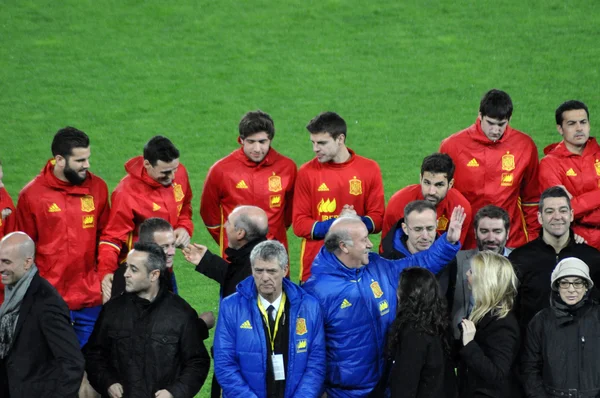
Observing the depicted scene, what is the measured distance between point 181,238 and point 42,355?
139 cm

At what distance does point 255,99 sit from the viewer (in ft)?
45.5

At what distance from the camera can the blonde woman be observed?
20.6 feet

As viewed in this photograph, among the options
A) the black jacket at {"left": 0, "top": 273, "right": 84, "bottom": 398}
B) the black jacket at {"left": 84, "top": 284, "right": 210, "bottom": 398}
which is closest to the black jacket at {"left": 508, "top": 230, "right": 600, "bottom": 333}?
the black jacket at {"left": 84, "top": 284, "right": 210, "bottom": 398}

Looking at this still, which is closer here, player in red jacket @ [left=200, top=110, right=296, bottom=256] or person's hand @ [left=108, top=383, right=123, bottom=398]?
person's hand @ [left=108, top=383, right=123, bottom=398]

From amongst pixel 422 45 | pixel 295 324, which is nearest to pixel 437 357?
pixel 295 324

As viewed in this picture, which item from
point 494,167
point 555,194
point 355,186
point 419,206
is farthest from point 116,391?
point 494,167

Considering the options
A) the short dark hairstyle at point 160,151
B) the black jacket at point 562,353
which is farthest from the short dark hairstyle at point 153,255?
the black jacket at point 562,353

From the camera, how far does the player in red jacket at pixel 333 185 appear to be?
25.2 feet

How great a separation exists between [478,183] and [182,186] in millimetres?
2142

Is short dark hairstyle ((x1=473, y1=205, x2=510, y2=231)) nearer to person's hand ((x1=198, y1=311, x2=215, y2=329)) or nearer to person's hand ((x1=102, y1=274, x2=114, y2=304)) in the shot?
person's hand ((x1=198, y1=311, x2=215, y2=329))

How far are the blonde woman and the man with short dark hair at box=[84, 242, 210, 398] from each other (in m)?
1.60

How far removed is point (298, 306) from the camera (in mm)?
6371

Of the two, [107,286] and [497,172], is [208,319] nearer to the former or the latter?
[107,286]

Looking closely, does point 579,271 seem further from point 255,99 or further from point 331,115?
point 255,99
